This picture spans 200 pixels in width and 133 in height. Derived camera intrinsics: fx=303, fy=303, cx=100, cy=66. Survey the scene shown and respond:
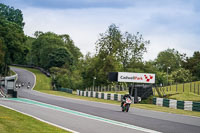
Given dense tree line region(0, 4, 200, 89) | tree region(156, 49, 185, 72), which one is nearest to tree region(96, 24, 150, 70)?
dense tree line region(0, 4, 200, 89)

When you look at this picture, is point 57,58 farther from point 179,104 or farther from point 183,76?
point 179,104

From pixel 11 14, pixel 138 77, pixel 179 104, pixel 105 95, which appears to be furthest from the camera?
pixel 11 14

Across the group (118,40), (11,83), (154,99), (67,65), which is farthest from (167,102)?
(67,65)

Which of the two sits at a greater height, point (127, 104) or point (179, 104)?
point (127, 104)

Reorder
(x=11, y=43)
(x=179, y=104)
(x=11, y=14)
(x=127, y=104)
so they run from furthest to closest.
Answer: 1. (x=11, y=14)
2. (x=11, y=43)
3. (x=179, y=104)
4. (x=127, y=104)

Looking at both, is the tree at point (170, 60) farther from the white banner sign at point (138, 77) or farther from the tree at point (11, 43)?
the white banner sign at point (138, 77)

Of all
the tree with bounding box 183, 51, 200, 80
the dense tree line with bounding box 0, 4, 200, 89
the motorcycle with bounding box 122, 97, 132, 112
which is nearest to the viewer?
the motorcycle with bounding box 122, 97, 132, 112

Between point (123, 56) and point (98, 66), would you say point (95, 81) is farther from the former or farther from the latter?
point (123, 56)

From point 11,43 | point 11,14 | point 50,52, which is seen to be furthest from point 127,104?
point 11,14

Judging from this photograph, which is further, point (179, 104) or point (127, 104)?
point (179, 104)

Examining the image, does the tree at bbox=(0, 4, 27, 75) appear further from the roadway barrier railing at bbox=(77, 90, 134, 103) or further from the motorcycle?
A: the motorcycle

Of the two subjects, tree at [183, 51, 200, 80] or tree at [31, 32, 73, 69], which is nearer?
tree at [183, 51, 200, 80]

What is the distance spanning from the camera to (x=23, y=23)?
108m

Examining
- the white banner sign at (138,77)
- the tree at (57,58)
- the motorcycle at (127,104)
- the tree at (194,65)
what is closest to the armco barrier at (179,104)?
the white banner sign at (138,77)
